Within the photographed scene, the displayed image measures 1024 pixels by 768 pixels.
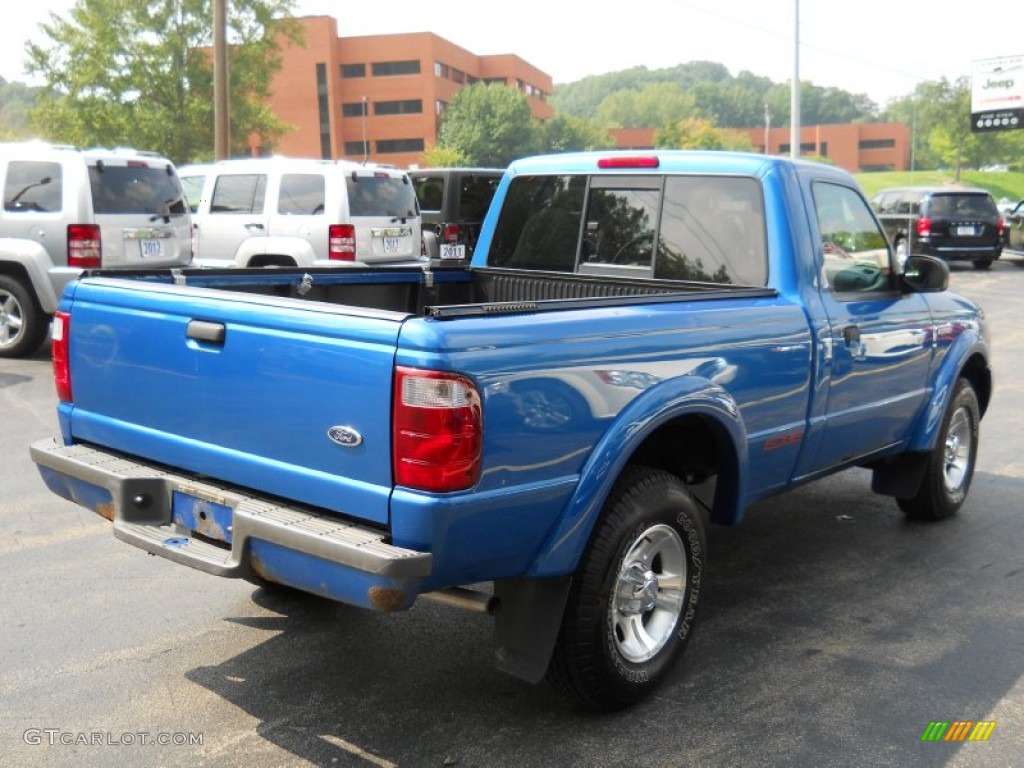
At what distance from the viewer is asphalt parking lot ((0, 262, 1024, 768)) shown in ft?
11.1

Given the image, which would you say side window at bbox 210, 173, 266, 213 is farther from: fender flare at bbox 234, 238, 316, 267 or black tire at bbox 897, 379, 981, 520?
black tire at bbox 897, 379, 981, 520

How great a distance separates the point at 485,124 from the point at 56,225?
83.0 m

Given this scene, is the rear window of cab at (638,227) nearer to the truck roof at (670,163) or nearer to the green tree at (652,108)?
the truck roof at (670,163)

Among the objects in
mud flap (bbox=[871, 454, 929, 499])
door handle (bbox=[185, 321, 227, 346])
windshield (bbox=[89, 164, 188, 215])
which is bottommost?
mud flap (bbox=[871, 454, 929, 499])

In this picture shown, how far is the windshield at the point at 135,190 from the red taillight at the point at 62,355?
7.29 m

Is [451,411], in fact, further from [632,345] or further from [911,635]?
[911,635]

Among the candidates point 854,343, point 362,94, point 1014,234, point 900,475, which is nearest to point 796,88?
point 1014,234

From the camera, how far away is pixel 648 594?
3729mm

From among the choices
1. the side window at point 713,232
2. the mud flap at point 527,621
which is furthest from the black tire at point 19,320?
the mud flap at point 527,621

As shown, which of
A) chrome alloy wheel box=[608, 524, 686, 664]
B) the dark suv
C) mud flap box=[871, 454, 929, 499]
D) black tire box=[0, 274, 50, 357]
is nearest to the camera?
chrome alloy wheel box=[608, 524, 686, 664]

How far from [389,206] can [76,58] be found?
34268mm

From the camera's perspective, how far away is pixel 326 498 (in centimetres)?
311

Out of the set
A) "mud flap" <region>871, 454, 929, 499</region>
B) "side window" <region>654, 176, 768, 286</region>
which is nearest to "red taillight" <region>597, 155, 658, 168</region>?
"side window" <region>654, 176, 768, 286</region>

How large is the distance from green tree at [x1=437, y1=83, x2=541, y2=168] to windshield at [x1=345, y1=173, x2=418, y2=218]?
75348 millimetres
